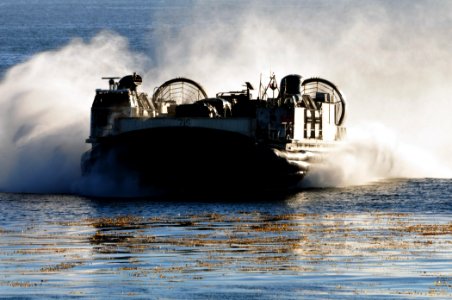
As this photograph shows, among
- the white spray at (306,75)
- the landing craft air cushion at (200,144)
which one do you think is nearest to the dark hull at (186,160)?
the landing craft air cushion at (200,144)

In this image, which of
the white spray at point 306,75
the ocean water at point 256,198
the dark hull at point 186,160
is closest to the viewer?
the ocean water at point 256,198

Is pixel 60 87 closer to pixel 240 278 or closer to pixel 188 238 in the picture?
pixel 188 238

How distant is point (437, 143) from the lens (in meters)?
71.9

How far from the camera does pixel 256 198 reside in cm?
5050

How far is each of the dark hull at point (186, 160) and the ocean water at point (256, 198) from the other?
0.73m

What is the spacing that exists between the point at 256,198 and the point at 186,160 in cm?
311

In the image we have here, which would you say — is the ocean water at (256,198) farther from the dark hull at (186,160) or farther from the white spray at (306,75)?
the dark hull at (186,160)

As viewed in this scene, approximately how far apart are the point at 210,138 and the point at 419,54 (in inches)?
1751

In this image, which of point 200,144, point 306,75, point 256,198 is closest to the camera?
point 256,198

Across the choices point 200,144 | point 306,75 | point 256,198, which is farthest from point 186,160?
point 306,75

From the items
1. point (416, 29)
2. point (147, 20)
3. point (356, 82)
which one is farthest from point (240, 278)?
point (147, 20)

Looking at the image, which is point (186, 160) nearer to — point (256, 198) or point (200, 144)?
point (200, 144)

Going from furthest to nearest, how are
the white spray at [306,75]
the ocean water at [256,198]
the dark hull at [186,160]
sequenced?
the white spray at [306,75], the dark hull at [186,160], the ocean water at [256,198]

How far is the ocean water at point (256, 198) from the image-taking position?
1125 inches
